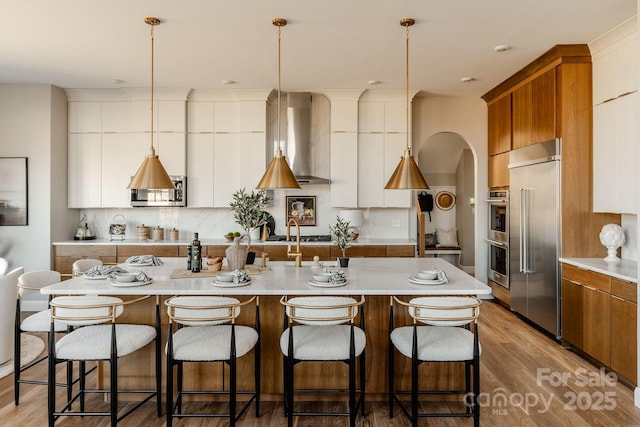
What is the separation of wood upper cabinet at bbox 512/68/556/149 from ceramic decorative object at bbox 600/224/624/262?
1023mm

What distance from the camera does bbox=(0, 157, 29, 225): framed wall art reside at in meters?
5.46

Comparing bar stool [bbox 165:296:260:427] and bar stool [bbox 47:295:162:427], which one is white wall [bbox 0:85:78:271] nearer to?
bar stool [bbox 47:295:162:427]

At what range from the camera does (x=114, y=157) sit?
19.4ft

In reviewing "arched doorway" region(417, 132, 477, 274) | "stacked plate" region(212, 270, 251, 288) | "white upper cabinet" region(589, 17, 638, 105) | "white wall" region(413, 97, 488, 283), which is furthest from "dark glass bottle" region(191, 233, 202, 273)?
"arched doorway" region(417, 132, 477, 274)

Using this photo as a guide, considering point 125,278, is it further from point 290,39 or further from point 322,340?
point 290,39

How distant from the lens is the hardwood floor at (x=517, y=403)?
9.10 ft

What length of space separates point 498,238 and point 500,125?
4.86 ft

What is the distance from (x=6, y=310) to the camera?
11.9ft

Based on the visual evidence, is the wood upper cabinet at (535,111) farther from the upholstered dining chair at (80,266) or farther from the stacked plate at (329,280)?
the upholstered dining chair at (80,266)

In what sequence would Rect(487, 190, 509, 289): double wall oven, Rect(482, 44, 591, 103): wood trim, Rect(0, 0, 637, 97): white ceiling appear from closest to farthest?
1. Rect(0, 0, 637, 97): white ceiling
2. Rect(482, 44, 591, 103): wood trim
3. Rect(487, 190, 509, 289): double wall oven

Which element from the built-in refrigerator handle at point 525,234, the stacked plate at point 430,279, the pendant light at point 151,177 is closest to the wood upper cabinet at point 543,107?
the built-in refrigerator handle at point 525,234

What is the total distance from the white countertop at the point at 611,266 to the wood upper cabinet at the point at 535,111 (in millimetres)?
1241

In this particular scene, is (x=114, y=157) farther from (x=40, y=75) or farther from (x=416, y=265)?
(x=416, y=265)

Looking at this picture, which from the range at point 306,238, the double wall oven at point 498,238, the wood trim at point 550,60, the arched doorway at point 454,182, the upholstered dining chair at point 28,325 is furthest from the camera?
the arched doorway at point 454,182
